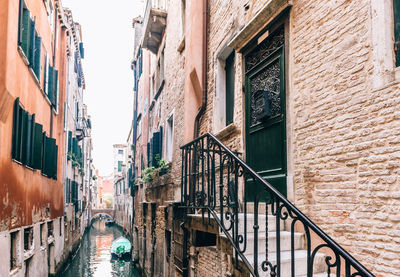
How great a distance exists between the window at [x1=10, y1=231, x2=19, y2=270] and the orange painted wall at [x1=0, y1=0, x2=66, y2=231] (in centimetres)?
24

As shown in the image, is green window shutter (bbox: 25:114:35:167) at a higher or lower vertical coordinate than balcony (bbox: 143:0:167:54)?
lower

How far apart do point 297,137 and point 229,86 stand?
3.14 meters

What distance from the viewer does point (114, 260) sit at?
81.1 ft

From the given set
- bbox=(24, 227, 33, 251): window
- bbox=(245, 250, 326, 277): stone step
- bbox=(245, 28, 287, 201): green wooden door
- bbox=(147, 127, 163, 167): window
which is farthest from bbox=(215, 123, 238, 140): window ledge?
bbox=(147, 127, 163, 167): window

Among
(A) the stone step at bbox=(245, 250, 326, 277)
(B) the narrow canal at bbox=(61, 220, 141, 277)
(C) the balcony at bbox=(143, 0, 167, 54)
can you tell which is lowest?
(B) the narrow canal at bbox=(61, 220, 141, 277)

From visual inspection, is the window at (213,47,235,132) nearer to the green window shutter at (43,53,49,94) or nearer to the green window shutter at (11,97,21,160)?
the green window shutter at (11,97,21,160)

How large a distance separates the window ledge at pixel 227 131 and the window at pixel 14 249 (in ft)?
16.4

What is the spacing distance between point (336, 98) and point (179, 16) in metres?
8.42

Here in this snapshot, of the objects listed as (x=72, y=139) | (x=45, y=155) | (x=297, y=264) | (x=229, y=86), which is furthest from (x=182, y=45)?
(x=72, y=139)

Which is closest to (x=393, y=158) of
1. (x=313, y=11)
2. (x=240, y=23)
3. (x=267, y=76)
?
(x=313, y=11)

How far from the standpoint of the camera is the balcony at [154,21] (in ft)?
45.0

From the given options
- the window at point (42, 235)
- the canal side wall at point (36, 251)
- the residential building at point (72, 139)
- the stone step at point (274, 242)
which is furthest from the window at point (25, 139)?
the residential building at point (72, 139)

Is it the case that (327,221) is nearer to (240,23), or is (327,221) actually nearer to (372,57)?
(372,57)

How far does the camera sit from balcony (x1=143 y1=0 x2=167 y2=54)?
13.7m
